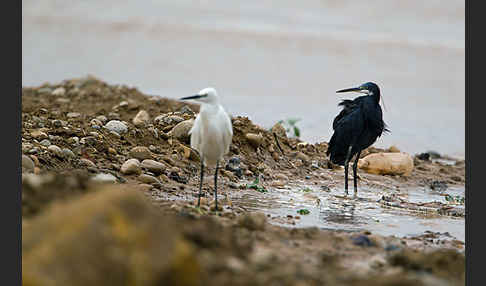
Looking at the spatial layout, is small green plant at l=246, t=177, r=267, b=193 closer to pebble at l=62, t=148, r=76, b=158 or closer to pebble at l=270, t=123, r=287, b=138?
pebble at l=62, t=148, r=76, b=158

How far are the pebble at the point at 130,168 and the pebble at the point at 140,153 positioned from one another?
0.46 m

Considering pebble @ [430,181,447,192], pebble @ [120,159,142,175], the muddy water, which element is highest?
pebble @ [120,159,142,175]

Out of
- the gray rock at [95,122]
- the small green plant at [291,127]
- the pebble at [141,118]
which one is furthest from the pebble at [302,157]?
the gray rock at [95,122]

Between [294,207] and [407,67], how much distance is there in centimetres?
1131

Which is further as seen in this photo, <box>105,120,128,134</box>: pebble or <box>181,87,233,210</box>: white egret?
<box>105,120,128,134</box>: pebble

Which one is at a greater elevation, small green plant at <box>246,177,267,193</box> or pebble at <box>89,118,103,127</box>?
pebble at <box>89,118,103,127</box>

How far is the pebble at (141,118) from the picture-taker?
30.3 ft

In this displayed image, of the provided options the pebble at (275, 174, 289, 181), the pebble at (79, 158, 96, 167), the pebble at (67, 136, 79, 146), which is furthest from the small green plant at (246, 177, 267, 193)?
the pebble at (67, 136, 79, 146)

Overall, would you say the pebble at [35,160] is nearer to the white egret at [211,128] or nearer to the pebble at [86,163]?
the pebble at [86,163]

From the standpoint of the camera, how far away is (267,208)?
279 inches

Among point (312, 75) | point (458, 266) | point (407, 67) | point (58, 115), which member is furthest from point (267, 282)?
point (407, 67)

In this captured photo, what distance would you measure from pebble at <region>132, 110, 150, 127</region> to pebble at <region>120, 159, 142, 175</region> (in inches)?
67.1

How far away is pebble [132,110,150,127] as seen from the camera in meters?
9.24

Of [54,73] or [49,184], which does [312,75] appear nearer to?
[54,73]
